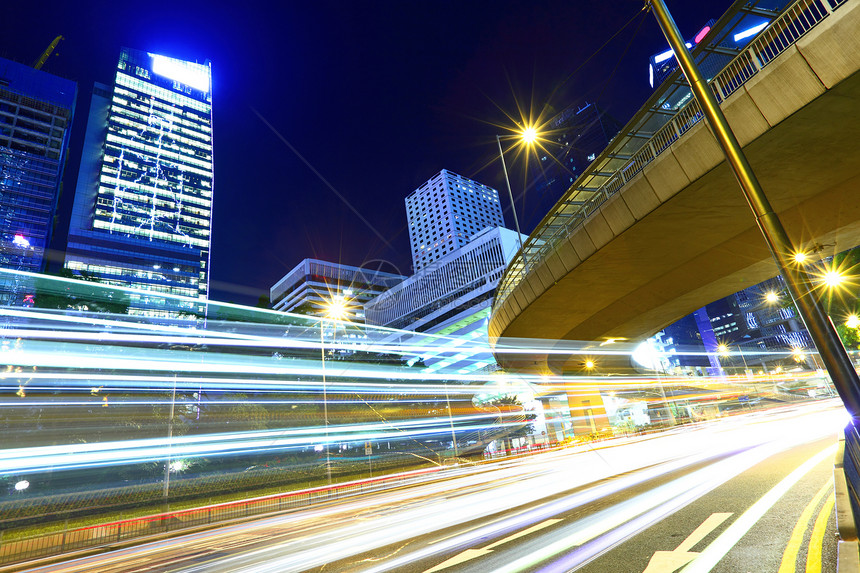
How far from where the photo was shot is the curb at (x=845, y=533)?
2988 millimetres

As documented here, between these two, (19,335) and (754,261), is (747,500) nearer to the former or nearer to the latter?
(754,261)

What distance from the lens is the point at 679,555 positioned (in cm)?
553

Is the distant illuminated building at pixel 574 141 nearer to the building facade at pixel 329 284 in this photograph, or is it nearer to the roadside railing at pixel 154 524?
the building facade at pixel 329 284

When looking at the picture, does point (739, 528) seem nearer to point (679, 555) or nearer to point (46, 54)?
point (679, 555)

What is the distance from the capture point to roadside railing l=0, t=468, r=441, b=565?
519 inches

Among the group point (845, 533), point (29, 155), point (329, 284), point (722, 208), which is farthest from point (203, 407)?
point (329, 284)

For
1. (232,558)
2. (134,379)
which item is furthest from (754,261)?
(134,379)

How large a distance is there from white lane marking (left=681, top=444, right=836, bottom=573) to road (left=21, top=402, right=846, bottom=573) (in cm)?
2

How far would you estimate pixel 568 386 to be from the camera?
→ 152 ft

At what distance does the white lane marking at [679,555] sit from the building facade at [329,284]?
14424 cm

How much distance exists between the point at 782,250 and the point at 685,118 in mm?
10062

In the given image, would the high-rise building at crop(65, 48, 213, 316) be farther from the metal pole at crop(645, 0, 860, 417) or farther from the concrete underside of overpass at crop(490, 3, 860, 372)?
the metal pole at crop(645, 0, 860, 417)

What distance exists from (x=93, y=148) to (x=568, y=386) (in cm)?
15516

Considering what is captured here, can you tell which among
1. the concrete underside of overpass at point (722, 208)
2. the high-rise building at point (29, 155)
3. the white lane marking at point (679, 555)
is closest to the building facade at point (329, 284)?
the high-rise building at point (29, 155)
